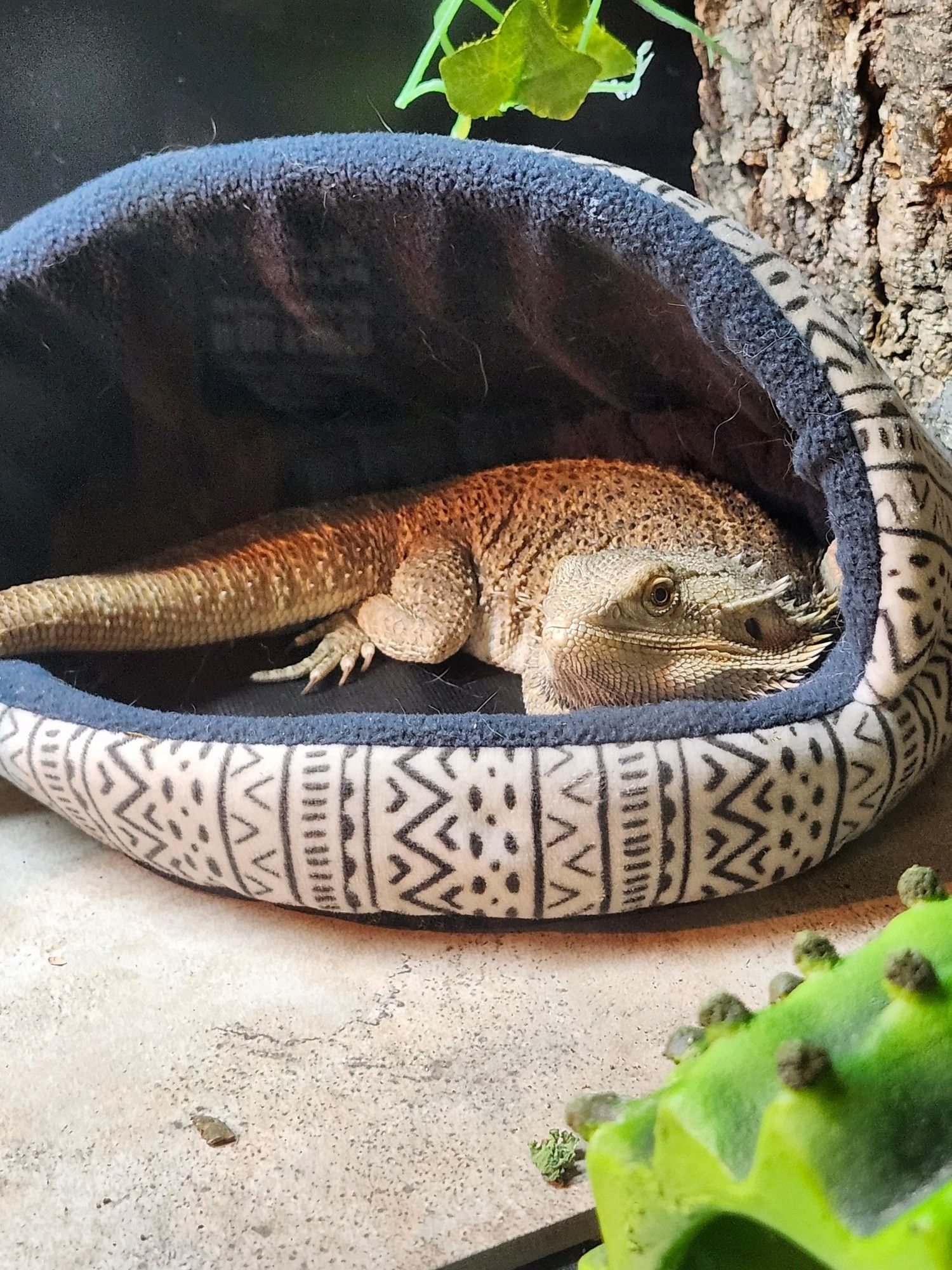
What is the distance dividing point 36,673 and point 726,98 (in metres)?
1.33

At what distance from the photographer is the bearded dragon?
1.29 m

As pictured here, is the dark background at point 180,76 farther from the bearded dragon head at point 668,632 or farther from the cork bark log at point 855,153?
the bearded dragon head at point 668,632

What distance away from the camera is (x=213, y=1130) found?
0.90 metres

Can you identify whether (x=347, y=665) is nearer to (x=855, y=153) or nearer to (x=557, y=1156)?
(x=557, y=1156)

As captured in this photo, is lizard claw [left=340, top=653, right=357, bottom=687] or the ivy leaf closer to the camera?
the ivy leaf

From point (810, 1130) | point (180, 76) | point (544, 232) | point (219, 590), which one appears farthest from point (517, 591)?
point (810, 1130)

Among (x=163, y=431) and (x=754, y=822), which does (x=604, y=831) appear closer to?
(x=754, y=822)

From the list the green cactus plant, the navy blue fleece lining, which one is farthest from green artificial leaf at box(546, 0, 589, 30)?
the green cactus plant

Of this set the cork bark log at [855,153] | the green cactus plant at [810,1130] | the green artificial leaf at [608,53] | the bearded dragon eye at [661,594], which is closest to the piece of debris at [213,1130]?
the green cactus plant at [810,1130]

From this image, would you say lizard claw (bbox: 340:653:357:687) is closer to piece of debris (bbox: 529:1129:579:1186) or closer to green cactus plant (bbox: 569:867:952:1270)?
piece of debris (bbox: 529:1129:579:1186)

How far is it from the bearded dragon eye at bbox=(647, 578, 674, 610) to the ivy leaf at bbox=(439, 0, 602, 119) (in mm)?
652

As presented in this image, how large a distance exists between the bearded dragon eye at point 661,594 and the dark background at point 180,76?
2.48 ft

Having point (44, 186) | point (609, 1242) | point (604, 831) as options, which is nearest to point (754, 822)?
point (604, 831)

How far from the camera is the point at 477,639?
5.21 feet
